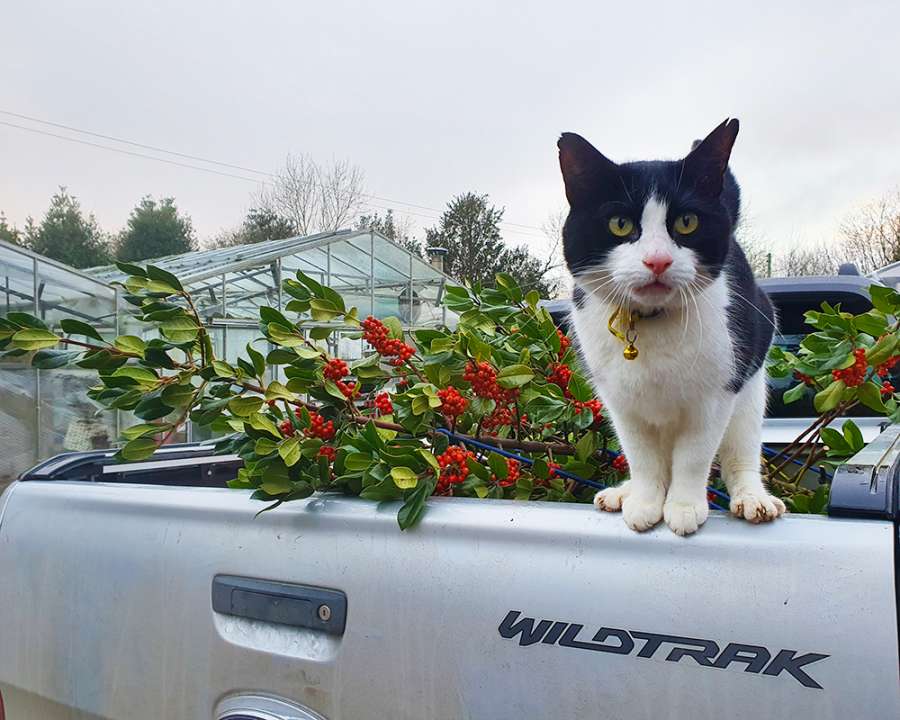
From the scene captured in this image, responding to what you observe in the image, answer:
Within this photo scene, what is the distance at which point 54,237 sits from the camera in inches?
1073

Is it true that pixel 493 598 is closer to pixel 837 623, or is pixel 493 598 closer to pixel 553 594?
pixel 553 594

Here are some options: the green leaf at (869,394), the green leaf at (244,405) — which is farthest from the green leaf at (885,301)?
the green leaf at (244,405)

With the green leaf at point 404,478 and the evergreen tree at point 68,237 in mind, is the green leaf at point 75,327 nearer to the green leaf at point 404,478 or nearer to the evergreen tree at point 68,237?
the green leaf at point 404,478

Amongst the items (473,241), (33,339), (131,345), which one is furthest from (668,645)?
(473,241)

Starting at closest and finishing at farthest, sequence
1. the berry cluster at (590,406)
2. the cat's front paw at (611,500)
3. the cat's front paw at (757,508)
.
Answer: the cat's front paw at (757,508) → the cat's front paw at (611,500) → the berry cluster at (590,406)

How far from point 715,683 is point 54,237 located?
31.0 metres

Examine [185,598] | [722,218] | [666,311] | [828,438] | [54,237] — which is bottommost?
[185,598]

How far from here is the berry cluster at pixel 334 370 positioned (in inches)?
60.2

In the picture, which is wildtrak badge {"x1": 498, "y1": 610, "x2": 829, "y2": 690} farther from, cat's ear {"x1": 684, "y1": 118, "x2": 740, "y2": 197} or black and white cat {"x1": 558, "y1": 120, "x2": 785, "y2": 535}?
cat's ear {"x1": 684, "y1": 118, "x2": 740, "y2": 197}

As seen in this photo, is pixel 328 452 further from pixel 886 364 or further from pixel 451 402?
pixel 886 364

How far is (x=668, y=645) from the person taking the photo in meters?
0.85

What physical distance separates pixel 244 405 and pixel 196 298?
35.0ft

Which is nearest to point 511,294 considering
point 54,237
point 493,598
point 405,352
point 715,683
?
point 405,352

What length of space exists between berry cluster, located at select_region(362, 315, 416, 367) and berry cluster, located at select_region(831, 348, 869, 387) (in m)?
0.92
